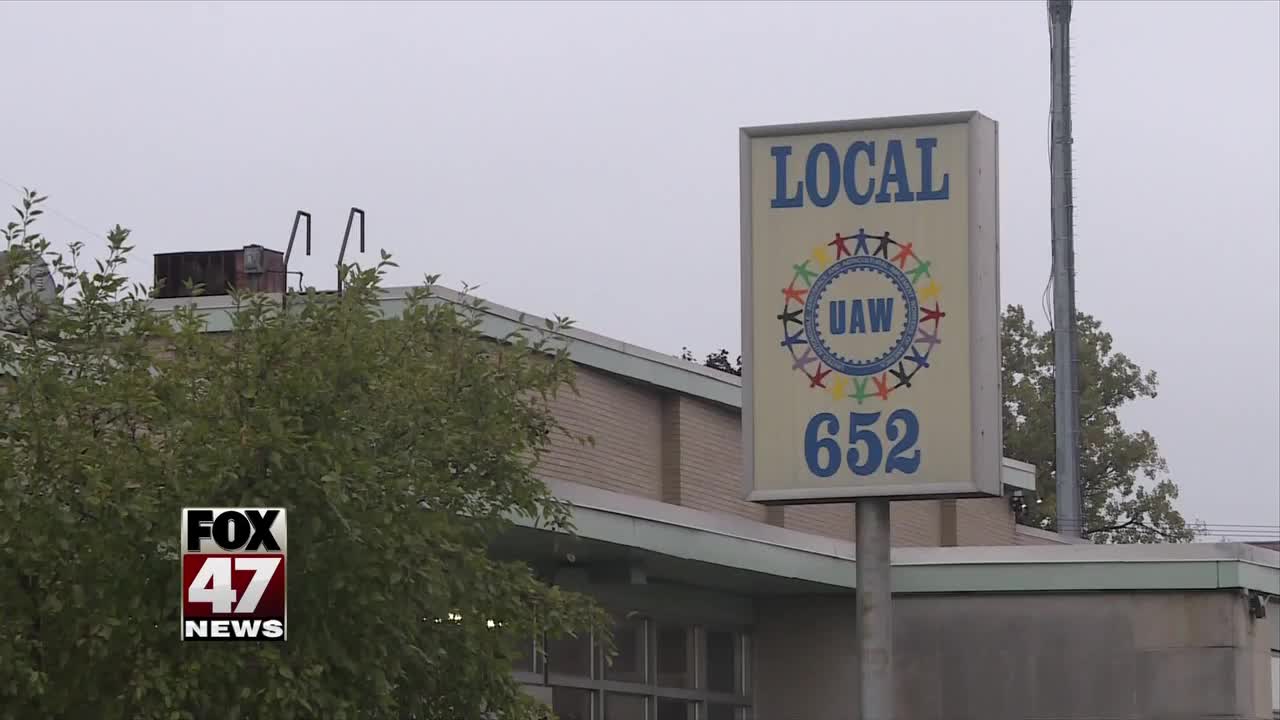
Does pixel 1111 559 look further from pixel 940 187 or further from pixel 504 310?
pixel 940 187

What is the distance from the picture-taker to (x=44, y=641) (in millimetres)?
13688

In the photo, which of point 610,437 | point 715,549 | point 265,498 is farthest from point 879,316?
point 610,437

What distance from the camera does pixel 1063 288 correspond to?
1790 inches

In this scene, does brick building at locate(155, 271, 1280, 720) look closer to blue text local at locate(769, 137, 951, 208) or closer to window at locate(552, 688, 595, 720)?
window at locate(552, 688, 595, 720)

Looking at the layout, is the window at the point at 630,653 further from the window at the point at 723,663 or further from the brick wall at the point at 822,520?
the brick wall at the point at 822,520

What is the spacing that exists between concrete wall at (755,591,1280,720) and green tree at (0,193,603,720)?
1335 centimetres

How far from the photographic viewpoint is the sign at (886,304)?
1795 cm

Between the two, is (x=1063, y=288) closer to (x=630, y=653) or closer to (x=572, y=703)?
(x=630, y=653)

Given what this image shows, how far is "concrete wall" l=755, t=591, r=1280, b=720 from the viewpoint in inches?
1075

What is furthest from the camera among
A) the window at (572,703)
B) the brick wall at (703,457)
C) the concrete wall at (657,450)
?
the brick wall at (703,457)

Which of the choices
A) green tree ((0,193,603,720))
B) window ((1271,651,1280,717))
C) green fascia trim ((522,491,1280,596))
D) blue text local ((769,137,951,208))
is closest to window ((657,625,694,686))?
green fascia trim ((522,491,1280,596))

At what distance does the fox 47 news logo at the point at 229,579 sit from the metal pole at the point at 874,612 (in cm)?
584

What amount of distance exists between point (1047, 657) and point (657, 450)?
17.2 ft

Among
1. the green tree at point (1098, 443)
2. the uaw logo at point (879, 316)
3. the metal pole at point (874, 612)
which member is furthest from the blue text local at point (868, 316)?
the green tree at point (1098, 443)
